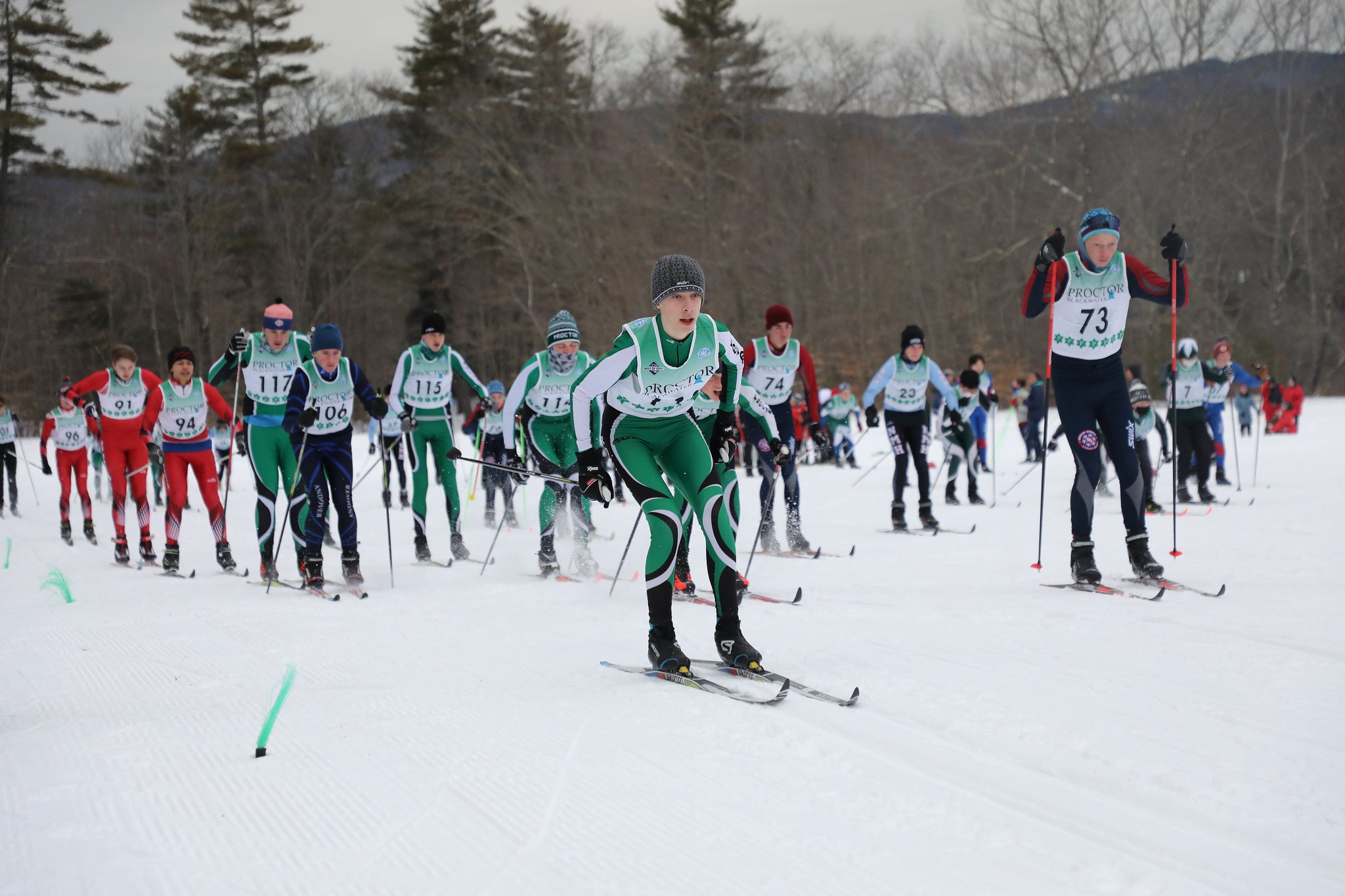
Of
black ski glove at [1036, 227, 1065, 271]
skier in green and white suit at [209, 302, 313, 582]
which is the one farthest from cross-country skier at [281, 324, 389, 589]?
black ski glove at [1036, 227, 1065, 271]

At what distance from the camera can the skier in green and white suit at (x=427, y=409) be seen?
951 cm

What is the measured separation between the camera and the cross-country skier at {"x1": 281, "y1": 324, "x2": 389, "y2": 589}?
8.05 m

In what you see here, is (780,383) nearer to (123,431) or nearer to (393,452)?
(123,431)

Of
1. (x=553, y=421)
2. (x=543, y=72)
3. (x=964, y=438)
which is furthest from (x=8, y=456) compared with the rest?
(x=543, y=72)

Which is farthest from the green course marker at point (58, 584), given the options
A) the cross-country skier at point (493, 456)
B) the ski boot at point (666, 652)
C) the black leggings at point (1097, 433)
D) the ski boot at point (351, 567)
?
the black leggings at point (1097, 433)

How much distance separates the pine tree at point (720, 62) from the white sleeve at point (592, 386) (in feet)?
110

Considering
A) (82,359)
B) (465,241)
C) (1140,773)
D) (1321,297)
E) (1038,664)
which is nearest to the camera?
(1140,773)

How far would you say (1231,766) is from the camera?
3.21m

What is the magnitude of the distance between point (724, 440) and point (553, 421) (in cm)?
414

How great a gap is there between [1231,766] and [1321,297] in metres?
39.3

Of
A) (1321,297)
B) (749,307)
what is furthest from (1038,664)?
(1321,297)

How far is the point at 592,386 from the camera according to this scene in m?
4.83

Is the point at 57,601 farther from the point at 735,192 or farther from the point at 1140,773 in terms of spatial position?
the point at 735,192

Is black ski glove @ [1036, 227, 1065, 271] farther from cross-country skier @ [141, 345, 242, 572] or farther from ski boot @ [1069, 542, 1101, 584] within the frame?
cross-country skier @ [141, 345, 242, 572]
